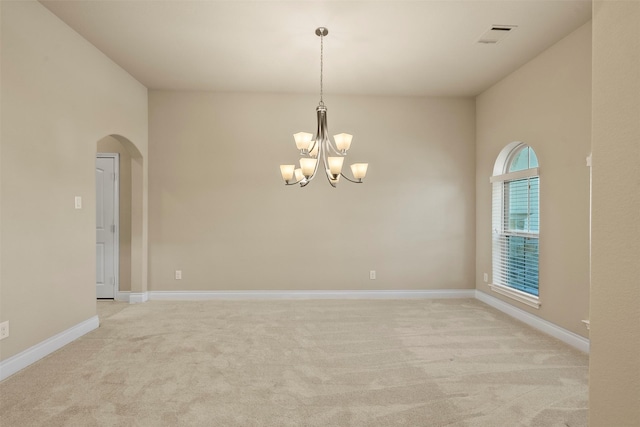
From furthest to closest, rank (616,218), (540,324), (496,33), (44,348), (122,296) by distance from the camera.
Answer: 1. (122,296)
2. (540,324)
3. (496,33)
4. (44,348)
5. (616,218)

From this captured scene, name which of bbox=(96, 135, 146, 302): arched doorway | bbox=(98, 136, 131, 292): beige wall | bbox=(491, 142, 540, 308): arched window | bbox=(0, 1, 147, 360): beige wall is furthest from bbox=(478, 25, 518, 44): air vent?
bbox=(98, 136, 131, 292): beige wall

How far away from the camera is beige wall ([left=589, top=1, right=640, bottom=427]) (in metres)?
0.83

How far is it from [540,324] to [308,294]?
275 cm

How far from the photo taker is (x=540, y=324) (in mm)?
3613

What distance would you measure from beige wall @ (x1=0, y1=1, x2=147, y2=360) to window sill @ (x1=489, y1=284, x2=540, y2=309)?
4.58 metres

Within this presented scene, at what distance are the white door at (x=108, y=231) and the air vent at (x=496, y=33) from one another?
4.65m

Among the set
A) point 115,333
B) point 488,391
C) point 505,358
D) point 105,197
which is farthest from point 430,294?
point 105,197

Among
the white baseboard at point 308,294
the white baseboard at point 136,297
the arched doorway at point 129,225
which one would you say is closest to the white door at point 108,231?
the arched doorway at point 129,225

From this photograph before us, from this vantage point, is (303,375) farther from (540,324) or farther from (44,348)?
(540,324)

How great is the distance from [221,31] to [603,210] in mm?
3264

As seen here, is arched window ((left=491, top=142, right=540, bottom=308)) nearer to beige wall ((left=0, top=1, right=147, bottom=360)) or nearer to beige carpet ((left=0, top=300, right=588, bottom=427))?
beige carpet ((left=0, top=300, right=588, bottom=427))

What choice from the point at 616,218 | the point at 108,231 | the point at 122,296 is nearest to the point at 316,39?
the point at 616,218

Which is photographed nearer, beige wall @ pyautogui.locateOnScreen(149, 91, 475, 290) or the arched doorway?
the arched doorway

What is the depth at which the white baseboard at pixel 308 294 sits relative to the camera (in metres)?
4.81
